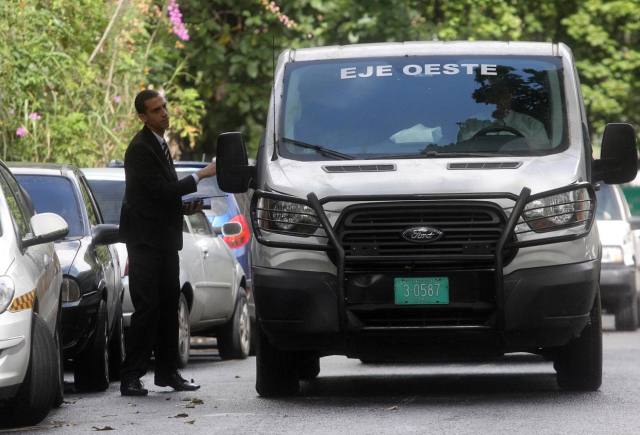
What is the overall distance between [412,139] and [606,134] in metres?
1.17

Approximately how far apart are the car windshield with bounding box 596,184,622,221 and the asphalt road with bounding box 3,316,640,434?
867cm

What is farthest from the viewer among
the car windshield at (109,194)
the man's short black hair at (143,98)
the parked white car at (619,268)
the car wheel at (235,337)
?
the parked white car at (619,268)

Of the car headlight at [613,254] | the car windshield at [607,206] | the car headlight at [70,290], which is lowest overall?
A: the car headlight at [613,254]

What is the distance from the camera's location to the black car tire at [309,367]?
12448 millimetres

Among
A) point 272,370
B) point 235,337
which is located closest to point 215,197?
point 235,337

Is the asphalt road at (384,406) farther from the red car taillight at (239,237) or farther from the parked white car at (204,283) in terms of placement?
the red car taillight at (239,237)

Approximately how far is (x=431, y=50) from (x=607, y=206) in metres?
11.7

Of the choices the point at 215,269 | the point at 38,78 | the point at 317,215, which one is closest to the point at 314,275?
the point at 317,215

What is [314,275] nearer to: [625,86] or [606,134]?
[606,134]

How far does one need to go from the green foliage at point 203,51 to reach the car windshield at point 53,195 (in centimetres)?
Result: 186

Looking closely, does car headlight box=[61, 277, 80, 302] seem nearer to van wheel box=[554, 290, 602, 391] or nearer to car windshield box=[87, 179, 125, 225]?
van wheel box=[554, 290, 602, 391]

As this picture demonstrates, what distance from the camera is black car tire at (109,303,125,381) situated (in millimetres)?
13788

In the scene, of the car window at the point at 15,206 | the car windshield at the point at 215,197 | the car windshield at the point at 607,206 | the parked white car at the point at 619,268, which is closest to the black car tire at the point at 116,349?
the car window at the point at 15,206

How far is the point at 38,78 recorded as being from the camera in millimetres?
19156
